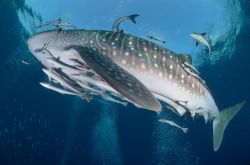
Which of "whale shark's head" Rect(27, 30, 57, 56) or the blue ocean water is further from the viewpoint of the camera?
the blue ocean water

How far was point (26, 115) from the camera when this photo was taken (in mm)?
39188

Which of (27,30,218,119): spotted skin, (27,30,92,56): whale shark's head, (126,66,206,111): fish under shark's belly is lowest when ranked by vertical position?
(126,66,206,111): fish under shark's belly

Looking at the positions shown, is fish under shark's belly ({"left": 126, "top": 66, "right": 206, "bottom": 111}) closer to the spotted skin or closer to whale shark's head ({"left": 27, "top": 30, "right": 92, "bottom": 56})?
the spotted skin

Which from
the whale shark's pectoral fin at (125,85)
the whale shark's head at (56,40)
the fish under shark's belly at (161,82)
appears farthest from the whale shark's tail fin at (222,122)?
the whale shark's pectoral fin at (125,85)

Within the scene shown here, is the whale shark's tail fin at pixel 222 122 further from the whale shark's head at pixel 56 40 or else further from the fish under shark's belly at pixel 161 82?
the whale shark's head at pixel 56 40

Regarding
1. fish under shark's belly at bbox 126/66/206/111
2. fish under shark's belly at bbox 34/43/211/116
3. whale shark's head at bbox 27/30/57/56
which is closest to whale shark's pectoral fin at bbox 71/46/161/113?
fish under shark's belly at bbox 34/43/211/116

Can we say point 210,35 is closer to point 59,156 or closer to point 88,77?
point 88,77

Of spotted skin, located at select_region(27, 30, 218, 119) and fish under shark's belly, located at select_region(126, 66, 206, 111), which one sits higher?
spotted skin, located at select_region(27, 30, 218, 119)

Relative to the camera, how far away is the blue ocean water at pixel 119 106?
2236 centimetres

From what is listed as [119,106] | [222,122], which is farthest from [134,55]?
[119,106]

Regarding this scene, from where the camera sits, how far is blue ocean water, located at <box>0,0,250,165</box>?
2236 centimetres

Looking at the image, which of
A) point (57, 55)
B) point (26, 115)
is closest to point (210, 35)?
point (57, 55)

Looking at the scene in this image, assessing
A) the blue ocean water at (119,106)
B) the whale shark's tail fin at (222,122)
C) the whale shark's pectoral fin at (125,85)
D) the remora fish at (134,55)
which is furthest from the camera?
the blue ocean water at (119,106)

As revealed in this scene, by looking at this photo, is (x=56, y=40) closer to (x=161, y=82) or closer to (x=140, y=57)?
(x=140, y=57)
